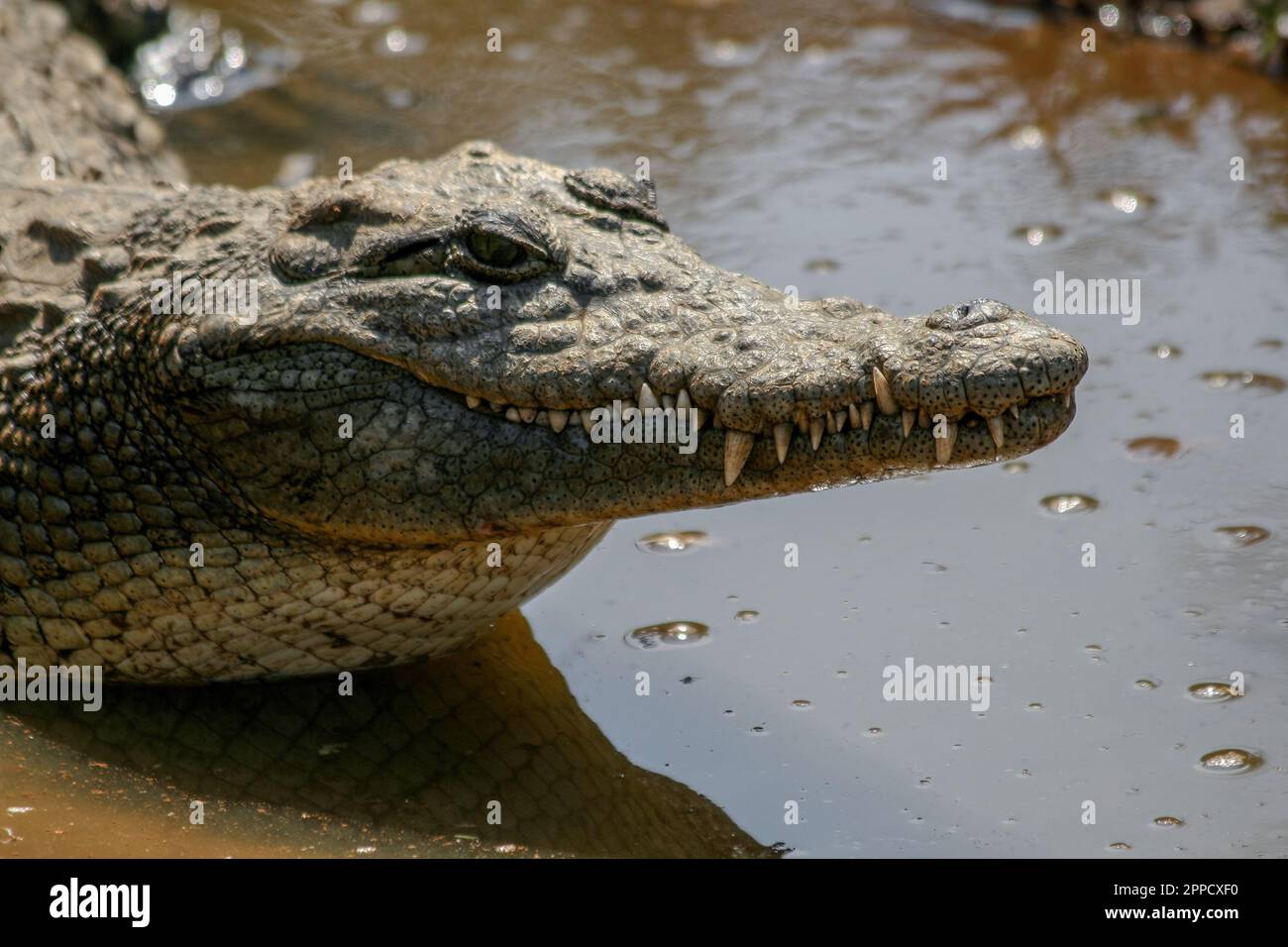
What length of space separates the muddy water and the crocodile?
373 millimetres

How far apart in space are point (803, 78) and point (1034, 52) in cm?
120

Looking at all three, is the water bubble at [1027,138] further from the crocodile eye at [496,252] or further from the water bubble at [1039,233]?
the crocodile eye at [496,252]

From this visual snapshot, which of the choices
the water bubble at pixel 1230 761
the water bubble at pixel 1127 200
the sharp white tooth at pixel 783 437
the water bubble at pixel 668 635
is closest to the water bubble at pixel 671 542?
the water bubble at pixel 668 635

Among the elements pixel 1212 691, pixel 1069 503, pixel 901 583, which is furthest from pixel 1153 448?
pixel 1212 691

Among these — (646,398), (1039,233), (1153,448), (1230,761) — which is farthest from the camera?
(1039,233)

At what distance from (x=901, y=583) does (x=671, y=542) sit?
29.5 inches

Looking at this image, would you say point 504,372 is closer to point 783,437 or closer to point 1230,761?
point 783,437

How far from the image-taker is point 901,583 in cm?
480

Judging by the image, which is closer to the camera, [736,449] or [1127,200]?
[736,449]

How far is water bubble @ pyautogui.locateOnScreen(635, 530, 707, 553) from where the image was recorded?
5070 mm

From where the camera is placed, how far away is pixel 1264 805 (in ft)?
12.6

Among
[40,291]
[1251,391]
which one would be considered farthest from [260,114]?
[1251,391]

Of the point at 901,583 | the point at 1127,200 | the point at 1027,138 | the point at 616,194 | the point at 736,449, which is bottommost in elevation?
the point at 901,583

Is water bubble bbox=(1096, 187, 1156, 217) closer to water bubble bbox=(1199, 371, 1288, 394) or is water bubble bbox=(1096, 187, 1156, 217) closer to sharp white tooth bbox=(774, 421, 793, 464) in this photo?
water bubble bbox=(1199, 371, 1288, 394)
